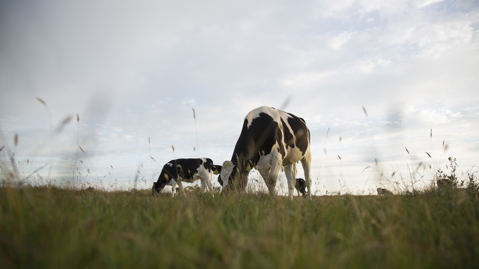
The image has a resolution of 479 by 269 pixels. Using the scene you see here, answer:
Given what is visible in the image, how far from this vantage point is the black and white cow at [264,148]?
266 inches

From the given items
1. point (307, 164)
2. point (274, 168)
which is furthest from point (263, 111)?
point (307, 164)

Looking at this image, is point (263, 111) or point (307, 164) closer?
point (263, 111)

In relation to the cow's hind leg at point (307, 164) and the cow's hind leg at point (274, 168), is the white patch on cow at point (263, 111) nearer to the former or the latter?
the cow's hind leg at point (274, 168)

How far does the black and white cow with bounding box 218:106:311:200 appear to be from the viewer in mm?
6766

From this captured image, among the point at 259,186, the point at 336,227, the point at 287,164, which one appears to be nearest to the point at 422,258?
the point at 336,227

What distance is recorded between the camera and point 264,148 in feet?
24.6

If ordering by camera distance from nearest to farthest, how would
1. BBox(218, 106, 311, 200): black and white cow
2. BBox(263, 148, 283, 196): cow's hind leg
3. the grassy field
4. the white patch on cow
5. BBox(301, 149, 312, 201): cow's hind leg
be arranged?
the grassy field
BBox(218, 106, 311, 200): black and white cow
BBox(263, 148, 283, 196): cow's hind leg
the white patch on cow
BBox(301, 149, 312, 201): cow's hind leg

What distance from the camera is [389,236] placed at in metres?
2.20

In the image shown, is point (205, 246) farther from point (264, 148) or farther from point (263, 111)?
point (263, 111)

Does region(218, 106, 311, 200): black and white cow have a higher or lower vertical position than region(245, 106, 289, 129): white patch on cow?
lower

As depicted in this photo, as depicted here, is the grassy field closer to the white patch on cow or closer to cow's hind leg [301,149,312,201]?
the white patch on cow

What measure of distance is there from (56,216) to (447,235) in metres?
3.15

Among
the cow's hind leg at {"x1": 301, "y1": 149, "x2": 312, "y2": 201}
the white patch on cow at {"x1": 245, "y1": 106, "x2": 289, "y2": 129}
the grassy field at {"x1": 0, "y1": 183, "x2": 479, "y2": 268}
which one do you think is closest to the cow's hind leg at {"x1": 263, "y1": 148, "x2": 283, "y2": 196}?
the white patch on cow at {"x1": 245, "y1": 106, "x2": 289, "y2": 129}

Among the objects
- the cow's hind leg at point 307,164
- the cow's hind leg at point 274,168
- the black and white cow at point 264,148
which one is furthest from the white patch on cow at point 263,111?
the cow's hind leg at point 307,164
